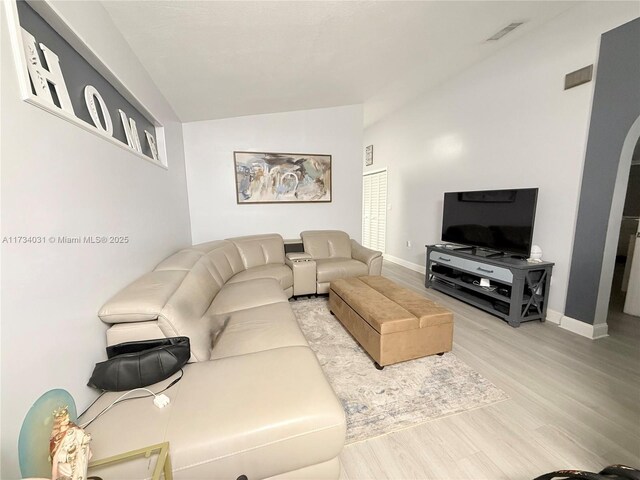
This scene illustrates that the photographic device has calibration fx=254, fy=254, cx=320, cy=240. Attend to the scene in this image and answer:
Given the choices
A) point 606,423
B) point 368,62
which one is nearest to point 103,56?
point 368,62

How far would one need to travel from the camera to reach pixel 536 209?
2635 mm

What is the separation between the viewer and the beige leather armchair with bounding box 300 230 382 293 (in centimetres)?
321

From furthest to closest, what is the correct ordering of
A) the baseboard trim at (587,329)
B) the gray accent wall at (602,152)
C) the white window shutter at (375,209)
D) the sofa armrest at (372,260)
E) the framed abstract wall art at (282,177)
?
1. the white window shutter at (375,209)
2. the framed abstract wall art at (282,177)
3. the sofa armrest at (372,260)
4. the baseboard trim at (587,329)
5. the gray accent wall at (602,152)

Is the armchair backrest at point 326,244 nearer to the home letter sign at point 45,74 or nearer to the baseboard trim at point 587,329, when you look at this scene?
the baseboard trim at point 587,329

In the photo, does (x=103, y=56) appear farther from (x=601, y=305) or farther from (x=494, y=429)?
(x=601, y=305)

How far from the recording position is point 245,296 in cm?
213

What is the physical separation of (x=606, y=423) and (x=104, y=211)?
9.63ft

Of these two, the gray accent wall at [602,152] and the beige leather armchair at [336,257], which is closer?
the gray accent wall at [602,152]

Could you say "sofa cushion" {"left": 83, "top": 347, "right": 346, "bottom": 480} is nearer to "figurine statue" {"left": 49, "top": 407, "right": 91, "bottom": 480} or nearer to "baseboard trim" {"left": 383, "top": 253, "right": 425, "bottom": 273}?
"figurine statue" {"left": 49, "top": 407, "right": 91, "bottom": 480}

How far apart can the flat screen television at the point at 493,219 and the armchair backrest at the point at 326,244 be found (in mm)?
1385

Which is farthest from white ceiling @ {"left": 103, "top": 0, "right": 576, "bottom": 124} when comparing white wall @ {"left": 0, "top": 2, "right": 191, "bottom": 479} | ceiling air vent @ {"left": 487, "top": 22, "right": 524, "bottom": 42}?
white wall @ {"left": 0, "top": 2, "right": 191, "bottom": 479}

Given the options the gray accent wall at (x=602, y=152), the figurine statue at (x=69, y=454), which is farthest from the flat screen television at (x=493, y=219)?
the figurine statue at (x=69, y=454)

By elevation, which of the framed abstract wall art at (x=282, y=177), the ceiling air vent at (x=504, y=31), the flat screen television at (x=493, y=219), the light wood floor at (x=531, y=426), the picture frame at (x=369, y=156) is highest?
the ceiling air vent at (x=504, y=31)

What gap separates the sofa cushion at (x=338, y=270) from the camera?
318cm
